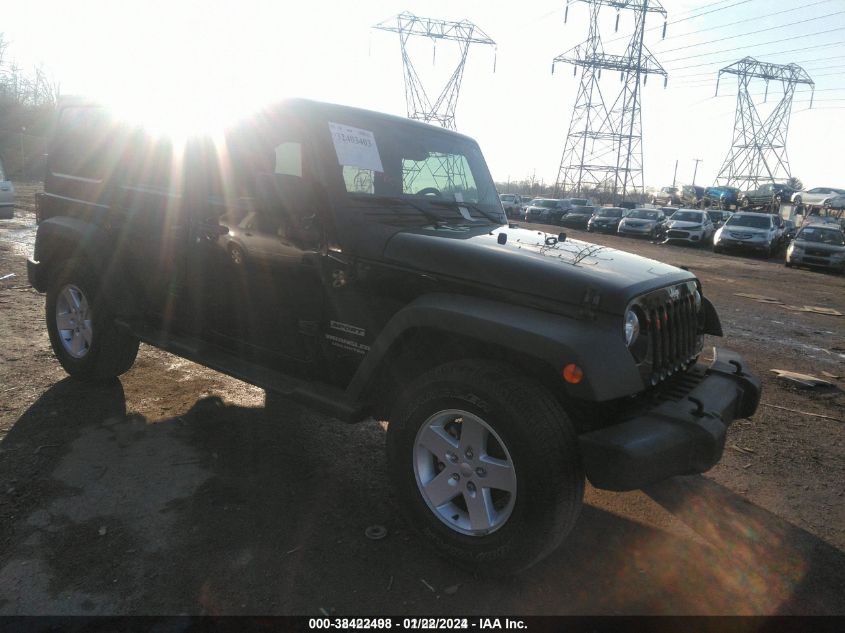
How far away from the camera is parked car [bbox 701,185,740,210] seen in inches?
1671

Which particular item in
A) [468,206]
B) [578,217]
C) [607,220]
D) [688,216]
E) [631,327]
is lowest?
[578,217]

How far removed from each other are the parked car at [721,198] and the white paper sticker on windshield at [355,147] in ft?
146

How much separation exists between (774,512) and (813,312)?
27.4 ft

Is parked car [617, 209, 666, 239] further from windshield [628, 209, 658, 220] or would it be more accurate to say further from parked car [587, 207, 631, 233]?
parked car [587, 207, 631, 233]

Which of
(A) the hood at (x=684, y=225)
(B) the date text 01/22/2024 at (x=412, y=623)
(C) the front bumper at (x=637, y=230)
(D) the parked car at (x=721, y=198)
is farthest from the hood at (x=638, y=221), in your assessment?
(B) the date text 01/22/2024 at (x=412, y=623)

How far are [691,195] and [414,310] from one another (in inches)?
2170

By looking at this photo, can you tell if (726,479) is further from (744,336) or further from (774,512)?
(744,336)

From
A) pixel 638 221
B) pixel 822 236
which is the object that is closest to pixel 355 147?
pixel 822 236

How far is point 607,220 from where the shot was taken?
3008 cm

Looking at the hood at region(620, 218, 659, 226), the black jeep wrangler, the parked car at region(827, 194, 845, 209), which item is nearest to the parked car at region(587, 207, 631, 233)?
the hood at region(620, 218, 659, 226)

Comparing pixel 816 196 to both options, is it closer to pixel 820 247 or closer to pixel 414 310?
pixel 820 247

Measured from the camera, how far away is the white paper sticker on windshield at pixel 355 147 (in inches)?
125

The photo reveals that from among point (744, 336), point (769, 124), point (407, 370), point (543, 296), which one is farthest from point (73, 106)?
point (769, 124)

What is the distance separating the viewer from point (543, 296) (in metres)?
2.49
